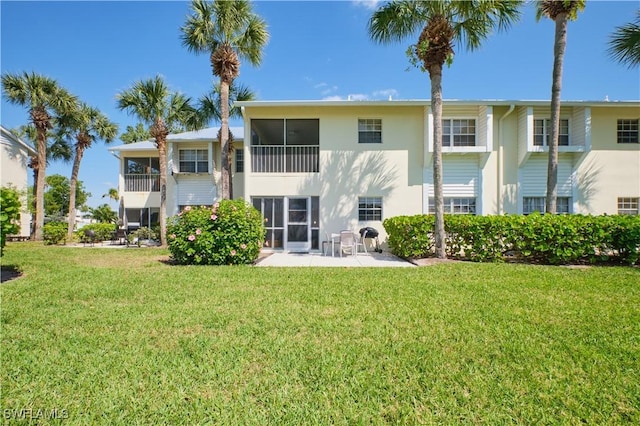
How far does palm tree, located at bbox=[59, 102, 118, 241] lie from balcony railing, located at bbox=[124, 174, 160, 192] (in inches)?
165

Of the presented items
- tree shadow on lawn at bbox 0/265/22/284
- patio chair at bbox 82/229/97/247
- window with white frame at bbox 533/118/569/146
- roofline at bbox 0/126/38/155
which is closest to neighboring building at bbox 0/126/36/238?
roofline at bbox 0/126/38/155

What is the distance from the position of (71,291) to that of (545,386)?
7776mm

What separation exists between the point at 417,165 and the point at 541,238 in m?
5.82

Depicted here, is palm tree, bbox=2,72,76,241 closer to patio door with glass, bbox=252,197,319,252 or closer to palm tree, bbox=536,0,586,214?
patio door with glass, bbox=252,197,319,252

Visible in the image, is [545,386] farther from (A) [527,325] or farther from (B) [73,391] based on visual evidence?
(B) [73,391]

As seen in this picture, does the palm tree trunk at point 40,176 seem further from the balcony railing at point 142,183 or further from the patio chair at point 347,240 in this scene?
the patio chair at point 347,240

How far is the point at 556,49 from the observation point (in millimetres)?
10625

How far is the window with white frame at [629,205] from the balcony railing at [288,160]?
46.3ft

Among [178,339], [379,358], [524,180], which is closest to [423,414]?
[379,358]

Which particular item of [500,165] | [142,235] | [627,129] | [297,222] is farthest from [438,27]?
[142,235]

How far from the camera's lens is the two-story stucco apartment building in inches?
520

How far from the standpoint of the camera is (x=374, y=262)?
1018 cm

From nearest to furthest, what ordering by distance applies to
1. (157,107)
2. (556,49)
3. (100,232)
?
(556,49)
(157,107)
(100,232)

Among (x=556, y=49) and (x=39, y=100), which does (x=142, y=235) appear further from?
(x=556, y=49)
